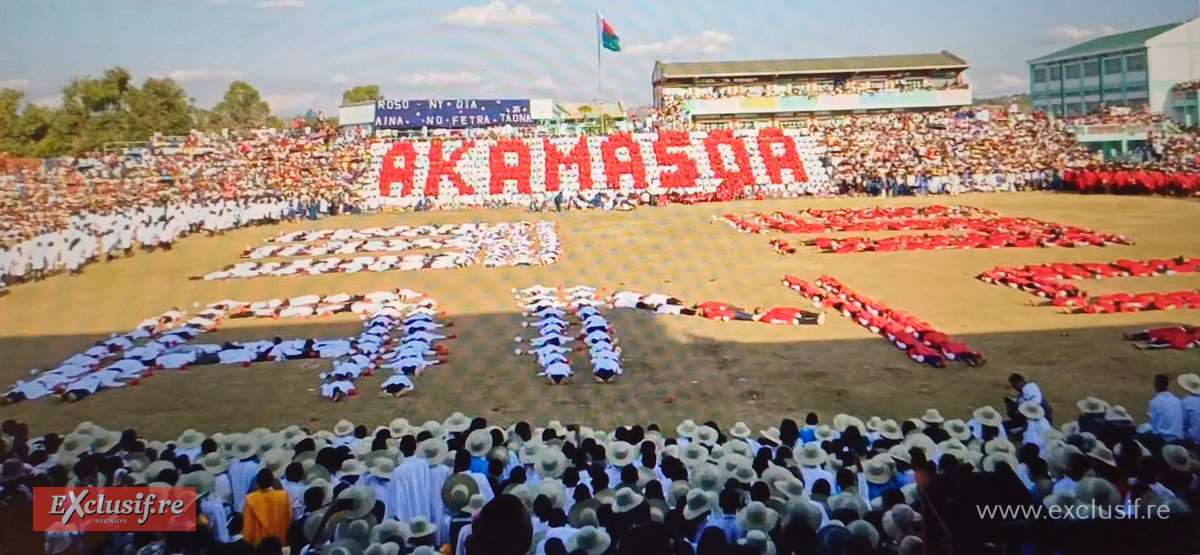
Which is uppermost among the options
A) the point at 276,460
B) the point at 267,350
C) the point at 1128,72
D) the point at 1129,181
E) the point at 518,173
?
the point at 1128,72

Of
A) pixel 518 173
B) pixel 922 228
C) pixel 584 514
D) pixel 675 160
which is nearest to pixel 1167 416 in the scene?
pixel 584 514

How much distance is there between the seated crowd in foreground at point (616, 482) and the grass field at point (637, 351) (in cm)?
119

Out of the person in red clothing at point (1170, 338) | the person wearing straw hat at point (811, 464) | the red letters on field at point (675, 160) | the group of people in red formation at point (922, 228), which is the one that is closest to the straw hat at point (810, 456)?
the person wearing straw hat at point (811, 464)

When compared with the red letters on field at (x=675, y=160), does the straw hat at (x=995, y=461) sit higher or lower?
lower

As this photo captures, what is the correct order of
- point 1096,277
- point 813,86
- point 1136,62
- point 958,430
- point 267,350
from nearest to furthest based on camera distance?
point 958,430, point 267,350, point 1136,62, point 813,86, point 1096,277

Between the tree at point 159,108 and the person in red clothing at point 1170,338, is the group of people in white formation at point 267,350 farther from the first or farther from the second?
the person in red clothing at point 1170,338

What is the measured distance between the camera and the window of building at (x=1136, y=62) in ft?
24.9

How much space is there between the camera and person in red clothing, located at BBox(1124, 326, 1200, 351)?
684 cm

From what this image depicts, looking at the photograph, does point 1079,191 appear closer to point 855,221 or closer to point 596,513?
point 855,221

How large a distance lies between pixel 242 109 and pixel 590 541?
17.8 feet

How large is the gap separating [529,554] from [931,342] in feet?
15.4

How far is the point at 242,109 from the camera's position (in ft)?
24.4

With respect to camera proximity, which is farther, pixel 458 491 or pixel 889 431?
pixel 889 431

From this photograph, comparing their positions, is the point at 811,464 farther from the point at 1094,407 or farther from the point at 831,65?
the point at 831,65
